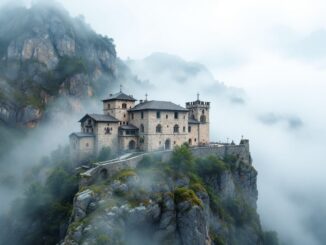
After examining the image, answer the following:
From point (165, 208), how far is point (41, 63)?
93.2 metres

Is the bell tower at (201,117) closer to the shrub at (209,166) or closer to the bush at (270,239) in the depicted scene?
the shrub at (209,166)

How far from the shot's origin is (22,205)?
74375mm

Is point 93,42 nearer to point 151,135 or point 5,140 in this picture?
point 5,140

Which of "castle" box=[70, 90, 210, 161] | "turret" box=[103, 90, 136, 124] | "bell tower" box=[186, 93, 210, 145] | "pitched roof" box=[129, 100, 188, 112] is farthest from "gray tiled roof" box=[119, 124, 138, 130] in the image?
"bell tower" box=[186, 93, 210, 145]

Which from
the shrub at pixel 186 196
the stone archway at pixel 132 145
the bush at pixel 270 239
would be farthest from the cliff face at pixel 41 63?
the bush at pixel 270 239

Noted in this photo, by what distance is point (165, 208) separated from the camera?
213ft

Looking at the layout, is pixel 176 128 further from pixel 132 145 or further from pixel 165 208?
pixel 165 208

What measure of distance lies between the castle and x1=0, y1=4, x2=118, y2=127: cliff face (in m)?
49.9

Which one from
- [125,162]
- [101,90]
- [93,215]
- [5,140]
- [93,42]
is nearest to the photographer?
[93,215]

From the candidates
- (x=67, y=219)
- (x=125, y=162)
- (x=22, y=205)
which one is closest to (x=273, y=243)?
(x=125, y=162)

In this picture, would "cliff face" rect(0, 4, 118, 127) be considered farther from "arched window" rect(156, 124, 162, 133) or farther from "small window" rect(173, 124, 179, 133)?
"small window" rect(173, 124, 179, 133)

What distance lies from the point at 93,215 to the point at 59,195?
18.0 metres

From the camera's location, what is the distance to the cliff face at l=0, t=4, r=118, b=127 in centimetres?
12889

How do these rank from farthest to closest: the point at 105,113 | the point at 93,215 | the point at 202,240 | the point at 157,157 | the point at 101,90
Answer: the point at 101,90, the point at 105,113, the point at 157,157, the point at 202,240, the point at 93,215
